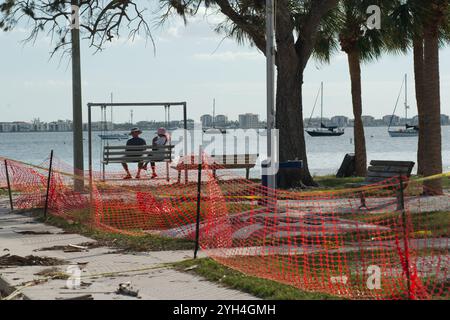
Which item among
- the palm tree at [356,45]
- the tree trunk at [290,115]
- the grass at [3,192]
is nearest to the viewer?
the grass at [3,192]

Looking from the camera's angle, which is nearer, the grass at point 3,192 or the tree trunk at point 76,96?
the tree trunk at point 76,96

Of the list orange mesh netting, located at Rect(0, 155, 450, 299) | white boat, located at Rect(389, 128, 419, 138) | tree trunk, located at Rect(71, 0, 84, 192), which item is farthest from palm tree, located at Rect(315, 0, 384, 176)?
white boat, located at Rect(389, 128, 419, 138)

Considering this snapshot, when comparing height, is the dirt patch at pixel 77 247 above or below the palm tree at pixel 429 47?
below

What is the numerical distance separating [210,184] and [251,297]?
15.9 ft

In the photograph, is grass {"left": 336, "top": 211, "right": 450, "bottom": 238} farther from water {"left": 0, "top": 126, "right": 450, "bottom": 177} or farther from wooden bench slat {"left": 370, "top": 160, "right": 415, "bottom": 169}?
water {"left": 0, "top": 126, "right": 450, "bottom": 177}

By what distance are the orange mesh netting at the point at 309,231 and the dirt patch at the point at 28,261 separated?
1991 mm

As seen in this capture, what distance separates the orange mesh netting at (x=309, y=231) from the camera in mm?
9805

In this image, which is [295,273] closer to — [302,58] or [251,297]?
[251,297]

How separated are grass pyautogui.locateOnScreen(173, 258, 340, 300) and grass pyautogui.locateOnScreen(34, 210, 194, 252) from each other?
161 cm

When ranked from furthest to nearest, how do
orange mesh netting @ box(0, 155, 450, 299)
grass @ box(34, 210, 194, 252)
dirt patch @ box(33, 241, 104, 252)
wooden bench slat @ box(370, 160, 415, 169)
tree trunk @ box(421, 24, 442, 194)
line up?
tree trunk @ box(421, 24, 442, 194), wooden bench slat @ box(370, 160, 415, 169), dirt patch @ box(33, 241, 104, 252), grass @ box(34, 210, 194, 252), orange mesh netting @ box(0, 155, 450, 299)

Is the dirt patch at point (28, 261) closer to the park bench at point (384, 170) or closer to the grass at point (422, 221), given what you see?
the grass at point (422, 221)

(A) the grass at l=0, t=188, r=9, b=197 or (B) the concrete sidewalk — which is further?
(A) the grass at l=0, t=188, r=9, b=197

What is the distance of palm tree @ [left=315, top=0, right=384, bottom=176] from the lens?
3100cm

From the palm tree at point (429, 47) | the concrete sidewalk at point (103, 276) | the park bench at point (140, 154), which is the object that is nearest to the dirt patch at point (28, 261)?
the concrete sidewalk at point (103, 276)
